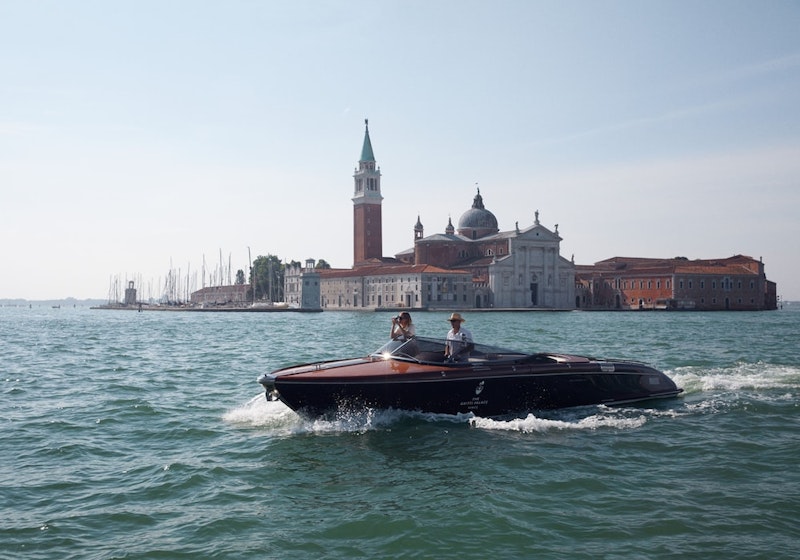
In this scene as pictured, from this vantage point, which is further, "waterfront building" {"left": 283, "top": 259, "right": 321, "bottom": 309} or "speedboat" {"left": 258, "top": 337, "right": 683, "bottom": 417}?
"waterfront building" {"left": 283, "top": 259, "right": 321, "bottom": 309}

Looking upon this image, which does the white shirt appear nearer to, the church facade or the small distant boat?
the church facade

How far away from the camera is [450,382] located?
448 inches

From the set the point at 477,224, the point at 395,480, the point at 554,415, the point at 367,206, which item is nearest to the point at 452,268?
the point at 477,224

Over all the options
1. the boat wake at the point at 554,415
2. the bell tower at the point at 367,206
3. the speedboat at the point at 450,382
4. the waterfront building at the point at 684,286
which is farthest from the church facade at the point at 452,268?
the speedboat at the point at 450,382

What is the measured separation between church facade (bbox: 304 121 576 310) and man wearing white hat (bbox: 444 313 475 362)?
7864 centimetres

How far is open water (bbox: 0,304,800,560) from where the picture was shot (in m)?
6.68

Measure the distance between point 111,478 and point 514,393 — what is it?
638 cm

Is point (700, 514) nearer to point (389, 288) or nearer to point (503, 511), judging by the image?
point (503, 511)

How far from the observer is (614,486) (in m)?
8.36

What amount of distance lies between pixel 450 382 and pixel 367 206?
98.2 metres

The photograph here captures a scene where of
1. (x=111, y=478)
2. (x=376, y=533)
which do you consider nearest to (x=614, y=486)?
(x=376, y=533)

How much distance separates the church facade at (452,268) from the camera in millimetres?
93500

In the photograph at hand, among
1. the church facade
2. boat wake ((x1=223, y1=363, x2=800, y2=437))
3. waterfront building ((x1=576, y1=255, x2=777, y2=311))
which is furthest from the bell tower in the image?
boat wake ((x1=223, y1=363, x2=800, y2=437))

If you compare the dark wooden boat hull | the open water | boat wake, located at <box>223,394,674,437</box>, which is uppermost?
the dark wooden boat hull
